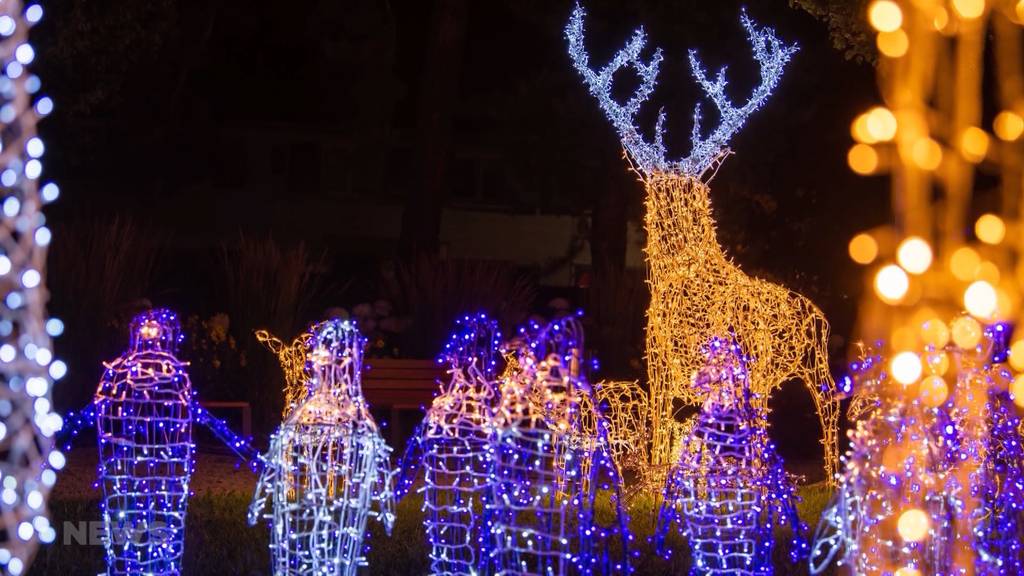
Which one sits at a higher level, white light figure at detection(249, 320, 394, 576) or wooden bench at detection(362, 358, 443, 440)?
wooden bench at detection(362, 358, 443, 440)

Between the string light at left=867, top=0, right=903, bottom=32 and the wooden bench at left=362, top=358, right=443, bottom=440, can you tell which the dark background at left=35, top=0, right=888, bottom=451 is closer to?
the wooden bench at left=362, top=358, right=443, bottom=440

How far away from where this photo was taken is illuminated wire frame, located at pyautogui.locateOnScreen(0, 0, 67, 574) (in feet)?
14.9

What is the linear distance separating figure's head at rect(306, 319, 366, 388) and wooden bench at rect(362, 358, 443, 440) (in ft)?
18.0

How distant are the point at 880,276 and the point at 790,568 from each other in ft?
10.0

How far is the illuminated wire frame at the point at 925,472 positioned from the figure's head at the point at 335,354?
81.5 inches

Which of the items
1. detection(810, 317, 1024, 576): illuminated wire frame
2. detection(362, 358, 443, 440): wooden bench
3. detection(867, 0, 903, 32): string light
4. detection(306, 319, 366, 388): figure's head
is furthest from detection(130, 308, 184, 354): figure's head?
detection(362, 358, 443, 440): wooden bench

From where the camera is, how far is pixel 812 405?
12.7 metres

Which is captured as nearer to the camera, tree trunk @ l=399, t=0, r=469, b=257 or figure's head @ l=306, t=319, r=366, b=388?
figure's head @ l=306, t=319, r=366, b=388

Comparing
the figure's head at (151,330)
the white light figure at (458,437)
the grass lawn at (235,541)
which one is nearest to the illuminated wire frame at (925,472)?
the white light figure at (458,437)

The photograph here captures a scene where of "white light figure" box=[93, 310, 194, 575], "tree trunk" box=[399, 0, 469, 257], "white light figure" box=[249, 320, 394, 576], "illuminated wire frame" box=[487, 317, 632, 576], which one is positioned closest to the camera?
"illuminated wire frame" box=[487, 317, 632, 576]

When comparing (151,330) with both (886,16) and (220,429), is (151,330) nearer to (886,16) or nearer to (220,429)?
(220,429)

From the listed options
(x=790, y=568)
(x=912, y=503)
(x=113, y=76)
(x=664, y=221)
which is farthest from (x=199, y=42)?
(x=912, y=503)

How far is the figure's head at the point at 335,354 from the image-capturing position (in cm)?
559

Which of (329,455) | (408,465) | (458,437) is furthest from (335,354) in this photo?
(408,465)
